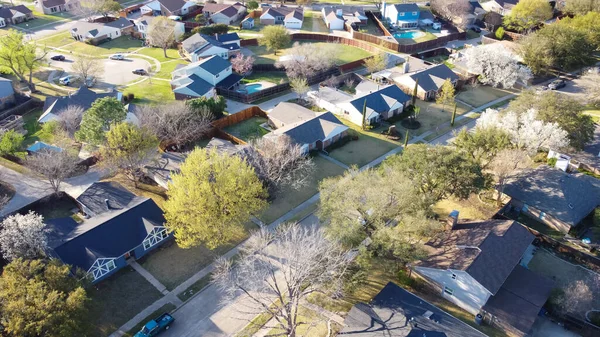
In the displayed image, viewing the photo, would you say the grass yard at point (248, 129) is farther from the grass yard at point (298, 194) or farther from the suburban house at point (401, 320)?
the suburban house at point (401, 320)

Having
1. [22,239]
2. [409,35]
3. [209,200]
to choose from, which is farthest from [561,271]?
[409,35]

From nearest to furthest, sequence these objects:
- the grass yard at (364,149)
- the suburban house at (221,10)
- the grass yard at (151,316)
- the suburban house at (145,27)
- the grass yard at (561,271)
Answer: the grass yard at (151,316) → the grass yard at (561,271) → the grass yard at (364,149) → the suburban house at (145,27) → the suburban house at (221,10)

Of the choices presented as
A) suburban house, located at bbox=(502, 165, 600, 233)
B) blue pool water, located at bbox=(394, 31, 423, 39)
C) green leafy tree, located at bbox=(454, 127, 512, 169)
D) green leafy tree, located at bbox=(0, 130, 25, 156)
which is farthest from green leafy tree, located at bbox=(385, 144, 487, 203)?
blue pool water, located at bbox=(394, 31, 423, 39)

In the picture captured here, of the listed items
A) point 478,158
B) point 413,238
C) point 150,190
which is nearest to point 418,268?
point 413,238

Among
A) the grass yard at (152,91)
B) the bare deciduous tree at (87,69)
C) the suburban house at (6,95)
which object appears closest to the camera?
the suburban house at (6,95)

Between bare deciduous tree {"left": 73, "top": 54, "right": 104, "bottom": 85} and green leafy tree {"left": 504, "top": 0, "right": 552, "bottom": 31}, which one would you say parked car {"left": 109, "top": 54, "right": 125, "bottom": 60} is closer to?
bare deciduous tree {"left": 73, "top": 54, "right": 104, "bottom": 85}

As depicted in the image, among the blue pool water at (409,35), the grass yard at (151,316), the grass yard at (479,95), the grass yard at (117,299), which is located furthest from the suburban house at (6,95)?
the blue pool water at (409,35)

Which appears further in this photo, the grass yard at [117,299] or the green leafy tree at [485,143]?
the green leafy tree at [485,143]
